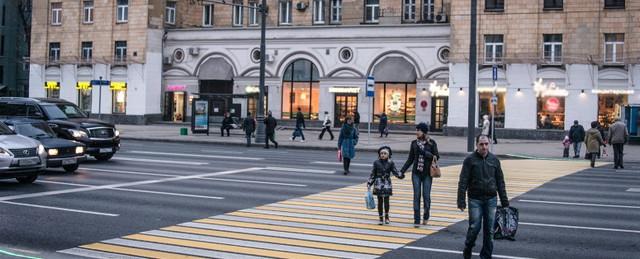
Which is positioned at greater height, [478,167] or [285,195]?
[478,167]

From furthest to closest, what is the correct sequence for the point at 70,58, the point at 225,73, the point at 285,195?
the point at 70,58 → the point at 225,73 → the point at 285,195

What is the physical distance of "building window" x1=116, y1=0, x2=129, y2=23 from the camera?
5766 cm

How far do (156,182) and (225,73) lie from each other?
120ft

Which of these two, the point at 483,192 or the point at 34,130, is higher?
the point at 34,130

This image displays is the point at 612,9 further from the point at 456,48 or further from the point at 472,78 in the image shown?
the point at 472,78

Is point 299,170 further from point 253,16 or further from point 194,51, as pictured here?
point 253,16

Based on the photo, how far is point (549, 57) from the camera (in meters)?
43.4

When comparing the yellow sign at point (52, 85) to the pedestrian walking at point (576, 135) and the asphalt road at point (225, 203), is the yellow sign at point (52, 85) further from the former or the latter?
the pedestrian walking at point (576, 135)

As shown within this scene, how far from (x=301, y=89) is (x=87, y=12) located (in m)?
20.0

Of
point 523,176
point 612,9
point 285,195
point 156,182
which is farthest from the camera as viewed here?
point 612,9

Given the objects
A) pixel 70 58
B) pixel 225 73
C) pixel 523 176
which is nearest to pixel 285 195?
pixel 523 176

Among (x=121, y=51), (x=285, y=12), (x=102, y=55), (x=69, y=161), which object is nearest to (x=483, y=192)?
(x=69, y=161)

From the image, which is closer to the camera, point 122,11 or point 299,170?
point 299,170

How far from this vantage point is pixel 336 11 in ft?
176
